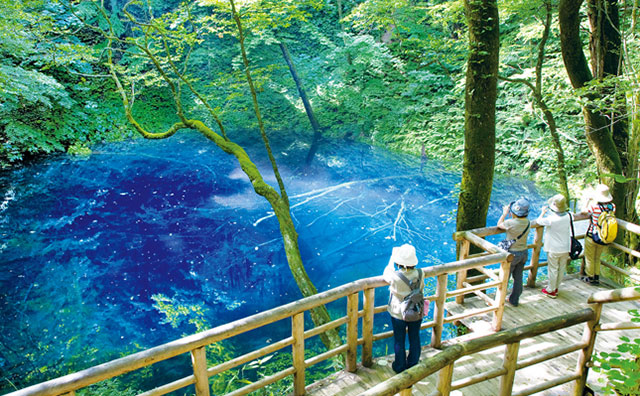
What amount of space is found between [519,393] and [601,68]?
18.9ft

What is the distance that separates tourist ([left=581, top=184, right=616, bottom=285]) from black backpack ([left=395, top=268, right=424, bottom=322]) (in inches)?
118

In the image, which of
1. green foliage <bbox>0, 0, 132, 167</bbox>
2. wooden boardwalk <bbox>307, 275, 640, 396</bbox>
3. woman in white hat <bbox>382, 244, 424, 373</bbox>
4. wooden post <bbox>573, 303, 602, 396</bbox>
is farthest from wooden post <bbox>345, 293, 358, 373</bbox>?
green foliage <bbox>0, 0, 132, 167</bbox>

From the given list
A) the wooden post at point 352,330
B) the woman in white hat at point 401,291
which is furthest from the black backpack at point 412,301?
the wooden post at point 352,330

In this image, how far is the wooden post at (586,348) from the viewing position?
9.04ft

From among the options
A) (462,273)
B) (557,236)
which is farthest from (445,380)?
(557,236)

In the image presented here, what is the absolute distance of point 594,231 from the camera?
16.2ft

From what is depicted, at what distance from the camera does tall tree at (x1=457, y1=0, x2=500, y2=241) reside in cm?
455

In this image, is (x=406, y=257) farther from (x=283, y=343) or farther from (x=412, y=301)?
(x=283, y=343)

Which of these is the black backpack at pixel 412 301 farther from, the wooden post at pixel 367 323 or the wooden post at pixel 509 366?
the wooden post at pixel 509 366

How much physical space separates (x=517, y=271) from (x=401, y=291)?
203 cm

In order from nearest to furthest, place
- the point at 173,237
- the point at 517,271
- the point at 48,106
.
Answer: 1. the point at 517,271
2. the point at 173,237
3. the point at 48,106

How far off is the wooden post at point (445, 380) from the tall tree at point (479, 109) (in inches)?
120

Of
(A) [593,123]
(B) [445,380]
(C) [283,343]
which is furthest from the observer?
(A) [593,123]

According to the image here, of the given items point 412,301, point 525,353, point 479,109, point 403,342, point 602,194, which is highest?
point 479,109
